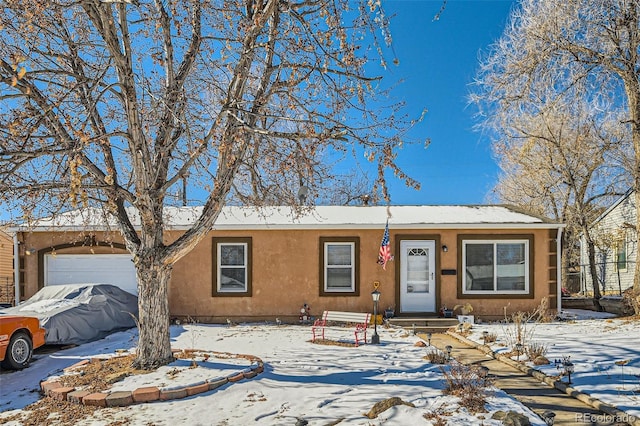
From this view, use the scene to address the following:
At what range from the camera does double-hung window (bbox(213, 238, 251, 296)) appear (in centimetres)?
1225

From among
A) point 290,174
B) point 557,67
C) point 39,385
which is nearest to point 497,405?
point 290,174

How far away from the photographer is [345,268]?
1227 cm

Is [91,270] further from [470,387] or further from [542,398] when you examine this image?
[542,398]

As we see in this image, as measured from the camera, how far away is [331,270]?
12289 millimetres

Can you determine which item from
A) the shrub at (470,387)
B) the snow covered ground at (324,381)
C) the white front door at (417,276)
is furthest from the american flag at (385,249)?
the shrub at (470,387)

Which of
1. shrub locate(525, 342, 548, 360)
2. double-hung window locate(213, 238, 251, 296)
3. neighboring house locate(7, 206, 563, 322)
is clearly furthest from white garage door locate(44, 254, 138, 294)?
shrub locate(525, 342, 548, 360)

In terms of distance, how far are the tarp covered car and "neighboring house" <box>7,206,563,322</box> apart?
1.33 m

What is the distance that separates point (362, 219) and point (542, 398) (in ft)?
24.9

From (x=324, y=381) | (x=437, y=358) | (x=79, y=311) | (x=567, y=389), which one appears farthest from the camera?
(x=79, y=311)

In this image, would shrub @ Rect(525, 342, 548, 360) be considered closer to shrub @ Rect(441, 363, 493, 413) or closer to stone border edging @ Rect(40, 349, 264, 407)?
shrub @ Rect(441, 363, 493, 413)

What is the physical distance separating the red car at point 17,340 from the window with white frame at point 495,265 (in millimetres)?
9985

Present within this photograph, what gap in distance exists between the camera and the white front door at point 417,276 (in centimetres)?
1215

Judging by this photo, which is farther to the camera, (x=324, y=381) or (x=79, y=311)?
(x=79, y=311)

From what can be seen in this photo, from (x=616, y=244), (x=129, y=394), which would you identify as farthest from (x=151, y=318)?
(x=616, y=244)
